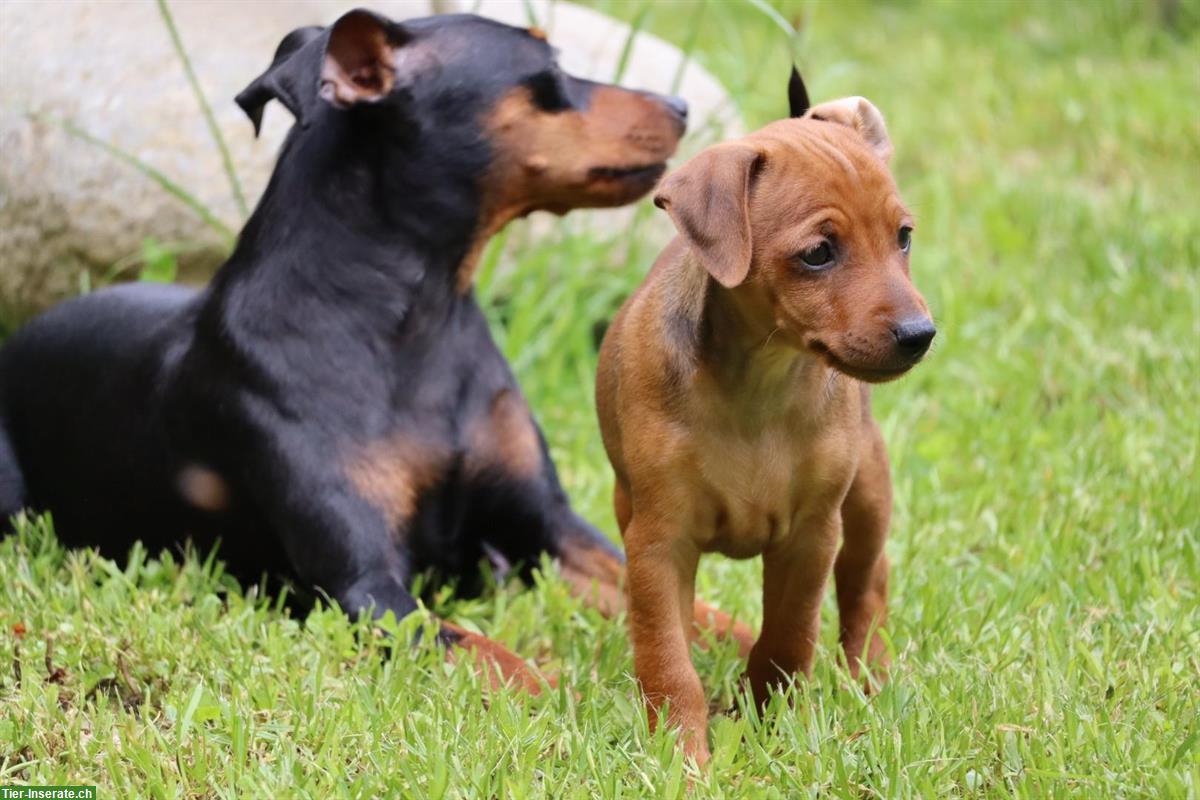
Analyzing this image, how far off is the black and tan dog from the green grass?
215 mm

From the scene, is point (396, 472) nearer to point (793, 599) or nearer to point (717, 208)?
point (793, 599)

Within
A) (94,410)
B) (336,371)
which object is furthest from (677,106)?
(94,410)

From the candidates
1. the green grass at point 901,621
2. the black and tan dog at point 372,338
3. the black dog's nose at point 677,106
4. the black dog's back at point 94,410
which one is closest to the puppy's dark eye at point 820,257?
the green grass at point 901,621

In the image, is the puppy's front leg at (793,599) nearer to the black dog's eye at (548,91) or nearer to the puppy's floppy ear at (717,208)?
the puppy's floppy ear at (717,208)

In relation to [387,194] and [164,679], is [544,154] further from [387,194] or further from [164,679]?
[164,679]

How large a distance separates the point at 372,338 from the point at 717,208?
1.51 metres

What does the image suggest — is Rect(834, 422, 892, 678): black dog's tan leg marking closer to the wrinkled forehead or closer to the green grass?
the green grass

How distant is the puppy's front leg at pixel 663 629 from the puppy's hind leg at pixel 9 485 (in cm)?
238

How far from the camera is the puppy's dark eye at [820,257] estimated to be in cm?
317

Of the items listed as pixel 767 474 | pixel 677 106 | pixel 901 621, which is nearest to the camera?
pixel 767 474

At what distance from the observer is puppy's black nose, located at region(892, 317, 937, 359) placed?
305 cm

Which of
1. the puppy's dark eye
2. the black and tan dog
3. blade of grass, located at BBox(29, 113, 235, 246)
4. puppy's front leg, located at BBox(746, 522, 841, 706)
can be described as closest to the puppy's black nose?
the puppy's dark eye

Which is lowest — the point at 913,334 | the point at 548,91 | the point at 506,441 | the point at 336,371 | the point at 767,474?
the point at 506,441

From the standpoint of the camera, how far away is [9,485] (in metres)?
5.01
